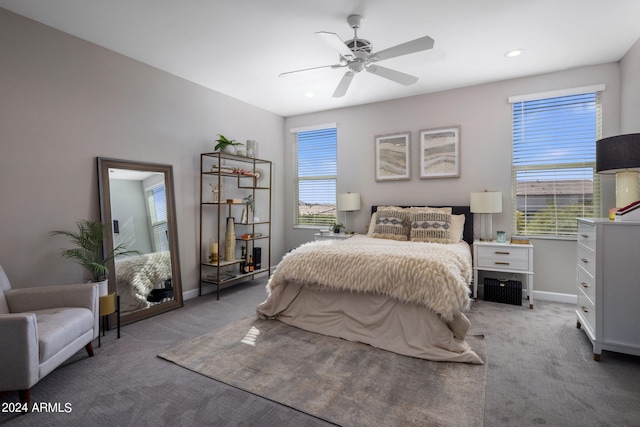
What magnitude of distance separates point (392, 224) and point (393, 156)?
1.21m

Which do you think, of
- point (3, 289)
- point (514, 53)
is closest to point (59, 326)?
point (3, 289)

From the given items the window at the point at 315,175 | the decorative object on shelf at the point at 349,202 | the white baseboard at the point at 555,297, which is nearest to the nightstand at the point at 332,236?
the decorative object on shelf at the point at 349,202

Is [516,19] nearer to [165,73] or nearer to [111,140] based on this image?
[165,73]

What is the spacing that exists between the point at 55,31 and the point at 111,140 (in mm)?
1012

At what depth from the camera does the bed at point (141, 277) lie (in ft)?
10.8

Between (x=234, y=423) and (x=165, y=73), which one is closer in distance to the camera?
(x=234, y=423)

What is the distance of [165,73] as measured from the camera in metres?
3.81

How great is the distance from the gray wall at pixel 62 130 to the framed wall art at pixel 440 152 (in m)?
3.31

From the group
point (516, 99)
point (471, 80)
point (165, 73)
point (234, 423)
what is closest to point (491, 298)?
point (516, 99)

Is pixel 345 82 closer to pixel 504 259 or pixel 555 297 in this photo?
pixel 504 259

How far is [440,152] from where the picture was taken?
454 cm

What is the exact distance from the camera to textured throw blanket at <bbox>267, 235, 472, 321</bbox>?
7.95 feet

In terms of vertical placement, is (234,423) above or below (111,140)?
below

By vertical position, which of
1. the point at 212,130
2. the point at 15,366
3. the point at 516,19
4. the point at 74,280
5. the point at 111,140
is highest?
the point at 516,19
